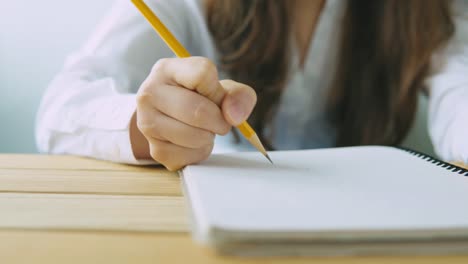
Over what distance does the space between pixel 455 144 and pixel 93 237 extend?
0.43 m

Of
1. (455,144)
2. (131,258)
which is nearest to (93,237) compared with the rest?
(131,258)

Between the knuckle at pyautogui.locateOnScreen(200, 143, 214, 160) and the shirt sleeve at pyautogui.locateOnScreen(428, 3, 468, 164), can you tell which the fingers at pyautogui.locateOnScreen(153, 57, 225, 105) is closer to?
the knuckle at pyautogui.locateOnScreen(200, 143, 214, 160)

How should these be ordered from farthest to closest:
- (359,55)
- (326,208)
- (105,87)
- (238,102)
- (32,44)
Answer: (32,44), (359,55), (105,87), (238,102), (326,208)

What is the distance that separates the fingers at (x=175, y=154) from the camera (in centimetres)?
37

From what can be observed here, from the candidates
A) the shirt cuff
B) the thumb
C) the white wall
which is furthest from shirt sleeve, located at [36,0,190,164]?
the white wall

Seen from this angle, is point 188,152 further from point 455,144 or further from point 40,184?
point 455,144

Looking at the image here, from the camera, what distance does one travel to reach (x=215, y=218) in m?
0.23

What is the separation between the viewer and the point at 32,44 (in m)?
1.01

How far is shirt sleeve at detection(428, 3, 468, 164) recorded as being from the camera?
549mm

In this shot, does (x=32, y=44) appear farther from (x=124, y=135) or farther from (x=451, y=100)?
(x=451, y=100)

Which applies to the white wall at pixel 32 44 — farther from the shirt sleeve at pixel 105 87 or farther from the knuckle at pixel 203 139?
the knuckle at pixel 203 139

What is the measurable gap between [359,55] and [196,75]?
513 millimetres

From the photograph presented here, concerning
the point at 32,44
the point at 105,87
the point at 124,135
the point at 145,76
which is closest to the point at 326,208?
the point at 124,135

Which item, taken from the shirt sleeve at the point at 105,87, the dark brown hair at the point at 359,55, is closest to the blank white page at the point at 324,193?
the shirt sleeve at the point at 105,87
